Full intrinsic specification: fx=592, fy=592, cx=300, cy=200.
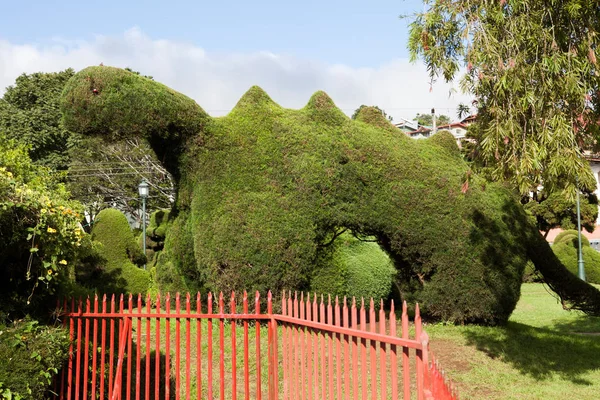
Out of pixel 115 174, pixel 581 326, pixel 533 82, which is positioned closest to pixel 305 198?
pixel 533 82

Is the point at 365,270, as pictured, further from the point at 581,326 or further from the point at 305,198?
the point at 305,198

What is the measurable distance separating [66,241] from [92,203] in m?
27.2

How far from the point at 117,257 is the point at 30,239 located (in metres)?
9.94

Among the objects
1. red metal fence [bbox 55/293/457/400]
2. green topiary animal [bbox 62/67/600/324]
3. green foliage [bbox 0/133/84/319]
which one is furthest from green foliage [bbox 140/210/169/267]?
green foliage [bbox 0/133/84/319]

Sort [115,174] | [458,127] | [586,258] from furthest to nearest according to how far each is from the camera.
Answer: [458,127]
[115,174]
[586,258]

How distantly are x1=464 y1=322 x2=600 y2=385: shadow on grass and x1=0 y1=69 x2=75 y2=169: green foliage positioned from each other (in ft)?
80.6

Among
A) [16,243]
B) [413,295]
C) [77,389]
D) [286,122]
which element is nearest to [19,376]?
[77,389]

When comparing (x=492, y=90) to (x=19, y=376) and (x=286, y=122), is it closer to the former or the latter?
(x=286, y=122)

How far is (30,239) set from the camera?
17.5 feet

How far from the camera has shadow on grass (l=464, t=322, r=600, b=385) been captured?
340 inches

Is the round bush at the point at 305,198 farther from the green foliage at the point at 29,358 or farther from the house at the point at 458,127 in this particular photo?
the green foliage at the point at 29,358

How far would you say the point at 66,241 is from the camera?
5453 millimetres

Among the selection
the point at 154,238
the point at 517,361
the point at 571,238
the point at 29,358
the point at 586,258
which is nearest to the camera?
the point at 29,358

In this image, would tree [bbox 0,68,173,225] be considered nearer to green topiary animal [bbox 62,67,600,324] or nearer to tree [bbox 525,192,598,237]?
tree [bbox 525,192,598,237]
